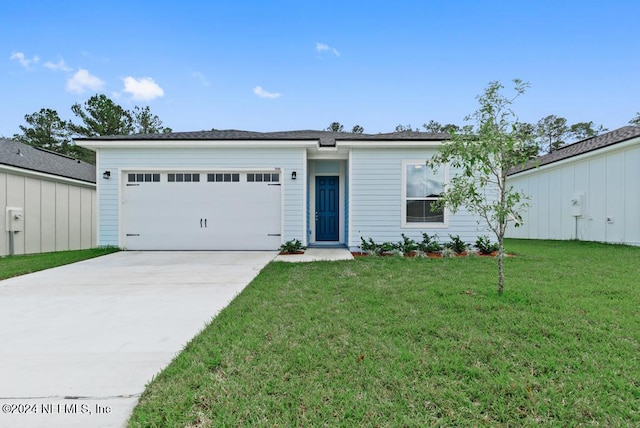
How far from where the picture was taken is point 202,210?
8555 mm

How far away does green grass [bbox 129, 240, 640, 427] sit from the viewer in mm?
1643

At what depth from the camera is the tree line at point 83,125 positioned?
2209 cm

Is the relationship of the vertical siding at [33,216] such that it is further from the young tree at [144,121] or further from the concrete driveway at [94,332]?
the young tree at [144,121]

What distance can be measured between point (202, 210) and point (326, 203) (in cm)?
362

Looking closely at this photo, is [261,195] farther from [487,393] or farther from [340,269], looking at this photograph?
[487,393]

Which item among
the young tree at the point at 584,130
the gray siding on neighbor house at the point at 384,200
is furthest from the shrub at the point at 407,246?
the young tree at the point at 584,130

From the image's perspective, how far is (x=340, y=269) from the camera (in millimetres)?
5586

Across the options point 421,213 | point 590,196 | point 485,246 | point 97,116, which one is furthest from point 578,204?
point 97,116

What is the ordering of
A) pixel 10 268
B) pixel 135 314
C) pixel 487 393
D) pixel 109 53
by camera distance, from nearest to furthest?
pixel 487 393 < pixel 135 314 < pixel 10 268 < pixel 109 53

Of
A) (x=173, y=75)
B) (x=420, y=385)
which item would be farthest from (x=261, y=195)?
(x=173, y=75)

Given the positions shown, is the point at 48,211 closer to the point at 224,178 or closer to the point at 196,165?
the point at 196,165

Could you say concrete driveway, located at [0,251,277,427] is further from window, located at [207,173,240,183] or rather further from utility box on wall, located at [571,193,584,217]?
utility box on wall, located at [571,193,584,217]

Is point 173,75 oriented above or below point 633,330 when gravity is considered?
above

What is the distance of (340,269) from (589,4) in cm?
1271
